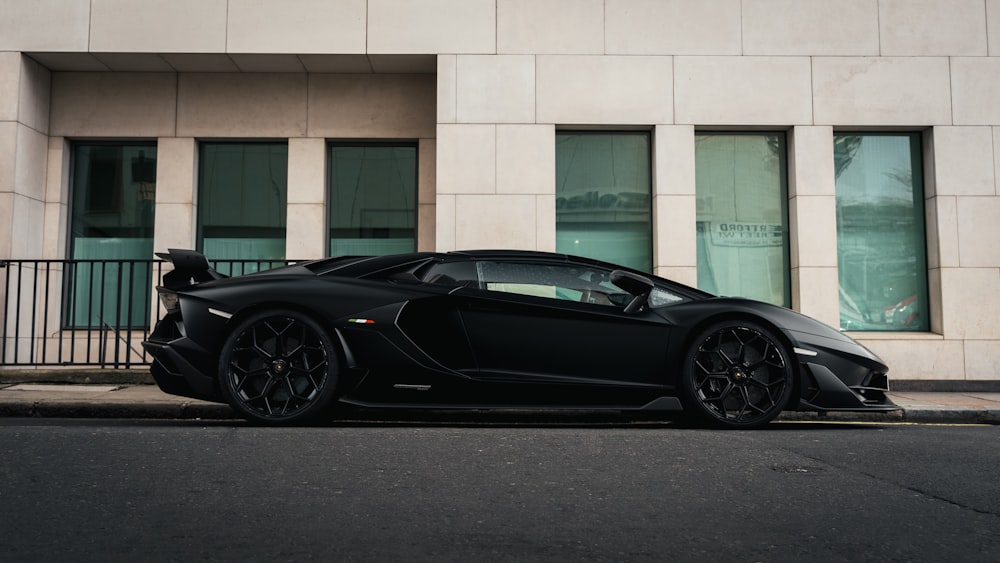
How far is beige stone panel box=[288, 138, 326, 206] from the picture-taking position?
1212cm

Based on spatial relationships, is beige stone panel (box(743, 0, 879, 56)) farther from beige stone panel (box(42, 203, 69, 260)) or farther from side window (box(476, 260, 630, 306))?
beige stone panel (box(42, 203, 69, 260))

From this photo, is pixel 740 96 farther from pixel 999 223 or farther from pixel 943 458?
pixel 943 458

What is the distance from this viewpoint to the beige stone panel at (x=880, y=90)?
37.7 ft

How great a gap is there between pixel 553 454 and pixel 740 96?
25.1ft

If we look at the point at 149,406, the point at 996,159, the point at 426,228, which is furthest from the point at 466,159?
the point at 996,159

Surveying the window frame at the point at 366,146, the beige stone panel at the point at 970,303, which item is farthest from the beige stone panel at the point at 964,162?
the window frame at the point at 366,146

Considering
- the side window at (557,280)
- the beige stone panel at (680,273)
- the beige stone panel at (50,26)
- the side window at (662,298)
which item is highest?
the beige stone panel at (50,26)

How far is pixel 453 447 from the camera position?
536 cm

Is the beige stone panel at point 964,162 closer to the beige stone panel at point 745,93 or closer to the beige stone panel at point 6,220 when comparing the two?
the beige stone panel at point 745,93

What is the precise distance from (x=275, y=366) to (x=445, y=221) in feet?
17.5

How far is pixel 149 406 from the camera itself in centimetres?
750

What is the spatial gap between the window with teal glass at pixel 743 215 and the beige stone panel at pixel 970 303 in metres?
1.87

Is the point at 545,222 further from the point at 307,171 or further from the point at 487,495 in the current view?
the point at 487,495

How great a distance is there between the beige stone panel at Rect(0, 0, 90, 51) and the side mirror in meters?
8.30
